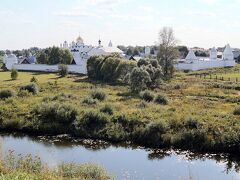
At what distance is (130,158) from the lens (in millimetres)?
20766

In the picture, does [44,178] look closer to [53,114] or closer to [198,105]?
[53,114]

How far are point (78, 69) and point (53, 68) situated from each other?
6042 millimetres

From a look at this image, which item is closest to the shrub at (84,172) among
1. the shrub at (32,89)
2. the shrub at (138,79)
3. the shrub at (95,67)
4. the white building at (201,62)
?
the shrub at (32,89)

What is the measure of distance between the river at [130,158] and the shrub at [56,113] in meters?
1.90

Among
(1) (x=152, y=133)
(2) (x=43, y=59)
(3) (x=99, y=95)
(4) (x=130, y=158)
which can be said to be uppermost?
(2) (x=43, y=59)

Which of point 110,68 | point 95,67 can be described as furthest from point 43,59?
point 110,68

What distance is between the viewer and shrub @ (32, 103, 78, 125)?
26.2m

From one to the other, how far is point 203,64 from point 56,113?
161 ft

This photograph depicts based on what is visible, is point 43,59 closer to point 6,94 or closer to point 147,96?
point 6,94

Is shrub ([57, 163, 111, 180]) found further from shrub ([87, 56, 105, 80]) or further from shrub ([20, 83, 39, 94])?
shrub ([87, 56, 105, 80])

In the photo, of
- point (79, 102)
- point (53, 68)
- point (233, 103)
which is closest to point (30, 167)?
point (79, 102)

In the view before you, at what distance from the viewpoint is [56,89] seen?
40.5 meters

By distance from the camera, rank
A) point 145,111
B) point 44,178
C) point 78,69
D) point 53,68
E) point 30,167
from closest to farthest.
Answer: point 44,178
point 30,167
point 145,111
point 78,69
point 53,68

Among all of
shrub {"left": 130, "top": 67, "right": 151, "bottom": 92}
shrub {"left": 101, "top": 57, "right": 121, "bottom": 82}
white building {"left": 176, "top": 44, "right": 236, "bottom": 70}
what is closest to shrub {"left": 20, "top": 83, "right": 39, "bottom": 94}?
shrub {"left": 130, "top": 67, "right": 151, "bottom": 92}
